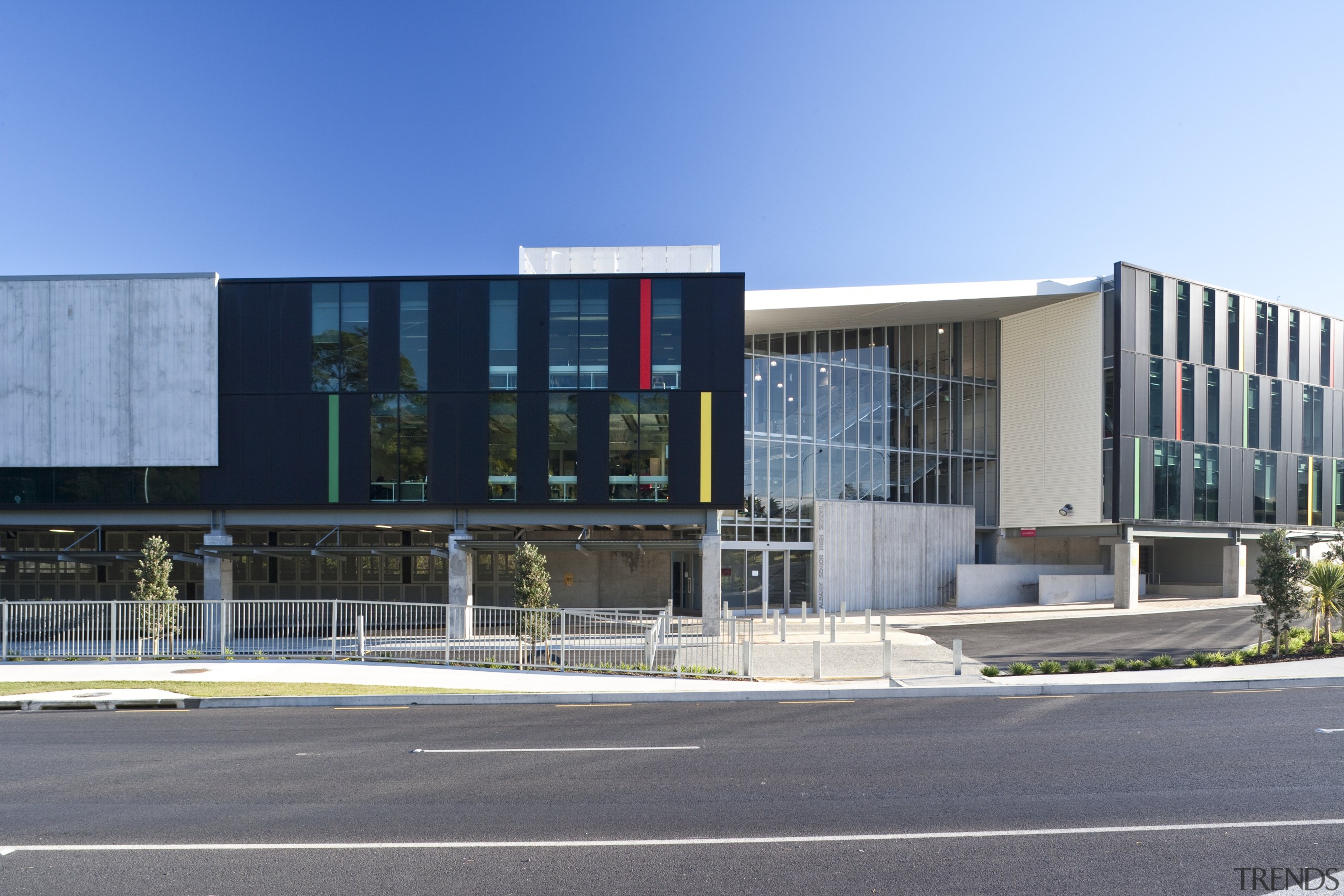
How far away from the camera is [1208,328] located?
37.2m

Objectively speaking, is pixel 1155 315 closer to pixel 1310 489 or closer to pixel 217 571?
pixel 1310 489

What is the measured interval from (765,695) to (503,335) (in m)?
16.7

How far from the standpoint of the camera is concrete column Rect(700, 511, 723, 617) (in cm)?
2616

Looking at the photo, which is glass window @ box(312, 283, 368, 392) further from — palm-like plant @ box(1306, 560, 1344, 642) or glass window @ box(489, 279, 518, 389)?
palm-like plant @ box(1306, 560, 1344, 642)

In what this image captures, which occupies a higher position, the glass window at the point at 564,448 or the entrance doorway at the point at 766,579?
the glass window at the point at 564,448

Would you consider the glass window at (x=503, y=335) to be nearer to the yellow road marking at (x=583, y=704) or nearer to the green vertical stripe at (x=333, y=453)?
the green vertical stripe at (x=333, y=453)

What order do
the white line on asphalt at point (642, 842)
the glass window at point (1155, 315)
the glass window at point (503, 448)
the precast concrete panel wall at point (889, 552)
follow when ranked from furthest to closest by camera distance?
→ the precast concrete panel wall at point (889, 552)
the glass window at point (1155, 315)
the glass window at point (503, 448)
the white line on asphalt at point (642, 842)

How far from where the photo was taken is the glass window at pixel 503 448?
2645 centimetres

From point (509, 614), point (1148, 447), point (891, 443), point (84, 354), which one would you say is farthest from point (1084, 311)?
point (84, 354)

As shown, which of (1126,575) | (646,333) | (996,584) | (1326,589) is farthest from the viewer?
(996,584)

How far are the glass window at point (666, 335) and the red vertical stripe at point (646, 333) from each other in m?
0.04

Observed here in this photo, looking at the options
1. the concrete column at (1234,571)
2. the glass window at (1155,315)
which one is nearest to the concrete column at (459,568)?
the glass window at (1155,315)

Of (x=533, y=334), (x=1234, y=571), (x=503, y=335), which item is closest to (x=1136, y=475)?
(x=1234, y=571)

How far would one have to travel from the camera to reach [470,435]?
2658cm
